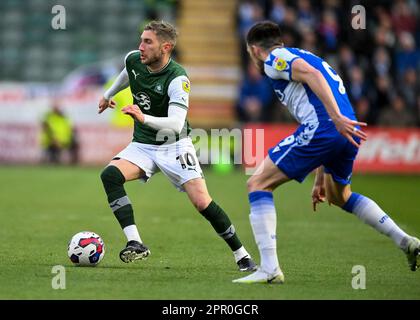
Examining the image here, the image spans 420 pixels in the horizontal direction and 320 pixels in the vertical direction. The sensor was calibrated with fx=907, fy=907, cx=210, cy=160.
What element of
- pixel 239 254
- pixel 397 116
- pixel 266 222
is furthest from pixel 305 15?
pixel 266 222

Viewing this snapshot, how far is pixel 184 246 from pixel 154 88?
208 cm

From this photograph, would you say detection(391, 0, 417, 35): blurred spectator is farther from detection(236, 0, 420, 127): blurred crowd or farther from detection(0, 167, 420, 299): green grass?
detection(0, 167, 420, 299): green grass

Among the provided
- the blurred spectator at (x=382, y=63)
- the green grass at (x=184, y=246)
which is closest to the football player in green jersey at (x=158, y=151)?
the green grass at (x=184, y=246)

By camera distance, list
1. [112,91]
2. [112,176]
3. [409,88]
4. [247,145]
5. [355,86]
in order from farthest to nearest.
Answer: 1. [409,88]
2. [355,86]
3. [247,145]
4. [112,91]
5. [112,176]

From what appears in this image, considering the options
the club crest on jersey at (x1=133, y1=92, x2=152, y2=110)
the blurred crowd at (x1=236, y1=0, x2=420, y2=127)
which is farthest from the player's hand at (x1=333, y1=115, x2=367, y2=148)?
the blurred crowd at (x1=236, y1=0, x2=420, y2=127)

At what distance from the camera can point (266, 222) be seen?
7.18 meters

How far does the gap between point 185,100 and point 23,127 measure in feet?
50.6

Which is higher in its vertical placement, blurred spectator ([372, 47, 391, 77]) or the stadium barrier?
blurred spectator ([372, 47, 391, 77])

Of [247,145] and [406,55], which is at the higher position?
Result: [406,55]

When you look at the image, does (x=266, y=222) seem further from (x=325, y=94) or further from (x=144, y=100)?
(x=144, y=100)

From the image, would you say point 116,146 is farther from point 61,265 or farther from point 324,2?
point 61,265

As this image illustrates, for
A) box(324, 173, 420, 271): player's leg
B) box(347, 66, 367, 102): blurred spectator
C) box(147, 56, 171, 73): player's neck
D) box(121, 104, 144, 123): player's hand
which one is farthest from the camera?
box(347, 66, 367, 102): blurred spectator

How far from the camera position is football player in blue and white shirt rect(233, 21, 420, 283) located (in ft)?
23.2
